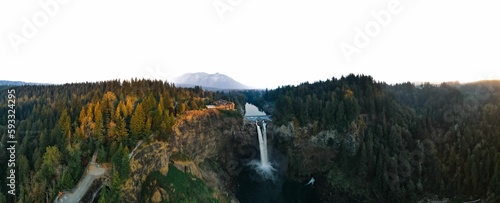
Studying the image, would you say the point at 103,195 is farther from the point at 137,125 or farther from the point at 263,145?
the point at 263,145

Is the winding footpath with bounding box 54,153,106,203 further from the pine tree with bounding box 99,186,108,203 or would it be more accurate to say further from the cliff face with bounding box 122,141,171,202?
the cliff face with bounding box 122,141,171,202

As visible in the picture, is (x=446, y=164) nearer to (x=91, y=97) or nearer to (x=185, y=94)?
(x=185, y=94)

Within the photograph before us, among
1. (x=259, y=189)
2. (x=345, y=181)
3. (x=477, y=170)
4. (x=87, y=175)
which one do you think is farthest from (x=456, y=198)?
(x=87, y=175)

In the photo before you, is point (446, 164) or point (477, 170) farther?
point (446, 164)

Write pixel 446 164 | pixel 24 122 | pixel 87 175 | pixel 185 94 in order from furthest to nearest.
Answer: pixel 185 94
pixel 446 164
pixel 24 122
pixel 87 175

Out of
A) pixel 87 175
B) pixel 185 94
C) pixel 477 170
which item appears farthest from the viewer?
pixel 185 94

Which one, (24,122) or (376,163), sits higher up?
(24,122)

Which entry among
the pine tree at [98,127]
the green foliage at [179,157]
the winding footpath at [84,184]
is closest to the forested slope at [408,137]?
the green foliage at [179,157]

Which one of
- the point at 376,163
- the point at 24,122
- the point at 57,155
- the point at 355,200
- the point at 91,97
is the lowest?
the point at 355,200

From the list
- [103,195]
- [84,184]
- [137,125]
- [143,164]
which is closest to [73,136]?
[84,184]
